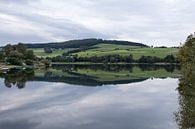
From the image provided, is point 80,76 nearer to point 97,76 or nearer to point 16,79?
point 97,76

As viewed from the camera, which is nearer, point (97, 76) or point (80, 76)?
point (80, 76)

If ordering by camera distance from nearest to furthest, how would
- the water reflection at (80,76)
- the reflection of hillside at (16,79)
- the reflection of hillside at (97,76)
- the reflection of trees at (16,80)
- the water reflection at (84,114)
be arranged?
the water reflection at (84,114), the reflection of trees at (16,80), the reflection of hillside at (16,79), the water reflection at (80,76), the reflection of hillside at (97,76)

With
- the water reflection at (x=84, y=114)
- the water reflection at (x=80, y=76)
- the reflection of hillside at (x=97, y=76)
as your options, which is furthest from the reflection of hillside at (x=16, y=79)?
the water reflection at (x=84, y=114)

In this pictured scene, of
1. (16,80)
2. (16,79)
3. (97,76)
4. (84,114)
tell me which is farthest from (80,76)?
(84,114)

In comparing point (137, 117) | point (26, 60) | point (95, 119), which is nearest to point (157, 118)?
point (137, 117)

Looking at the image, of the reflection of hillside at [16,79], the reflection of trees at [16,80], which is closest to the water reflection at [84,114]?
the reflection of trees at [16,80]

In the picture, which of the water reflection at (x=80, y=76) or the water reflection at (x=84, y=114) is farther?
the water reflection at (x=80, y=76)

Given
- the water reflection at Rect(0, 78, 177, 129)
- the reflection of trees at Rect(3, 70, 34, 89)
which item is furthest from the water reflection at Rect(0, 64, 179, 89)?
the water reflection at Rect(0, 78, 177, 129)

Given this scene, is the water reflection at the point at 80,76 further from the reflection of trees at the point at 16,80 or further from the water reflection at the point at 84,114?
the water reflection at the point at 84,114

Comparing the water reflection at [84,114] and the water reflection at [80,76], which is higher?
the water reflection at [80,76]

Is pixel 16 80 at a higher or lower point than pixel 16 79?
lower

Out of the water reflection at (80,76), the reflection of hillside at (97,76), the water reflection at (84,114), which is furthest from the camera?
the reflection of hillside at (97,76)

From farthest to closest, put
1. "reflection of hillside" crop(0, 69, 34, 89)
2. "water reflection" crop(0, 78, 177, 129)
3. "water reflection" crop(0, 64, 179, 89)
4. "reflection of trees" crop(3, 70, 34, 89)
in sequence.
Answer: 1. "water reflection" crop(0, 64, 179, 89)
2. "reflection of hillside" crop(0, 69, 34, 89)
3. "reflection of trees" crop(3, 70, 34, 89)
4. "water reflection" crop(0, 78, 177, 129)

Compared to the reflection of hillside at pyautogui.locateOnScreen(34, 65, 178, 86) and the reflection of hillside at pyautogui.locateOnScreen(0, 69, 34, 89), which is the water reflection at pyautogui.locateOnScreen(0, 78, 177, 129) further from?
the reflection of hillside at pyautogui.locateOnScreen(34, 65, 178, 86)
